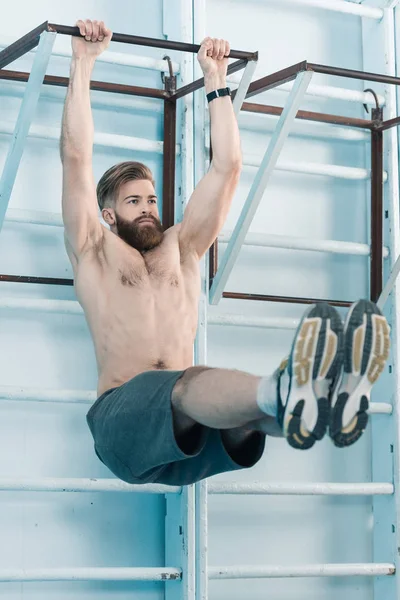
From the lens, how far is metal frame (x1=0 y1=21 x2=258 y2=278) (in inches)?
122

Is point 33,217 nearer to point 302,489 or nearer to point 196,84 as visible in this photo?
point 196,84

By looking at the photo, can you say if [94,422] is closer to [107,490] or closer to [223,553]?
[107,490]

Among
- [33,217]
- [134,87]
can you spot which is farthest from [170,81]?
[33,217]

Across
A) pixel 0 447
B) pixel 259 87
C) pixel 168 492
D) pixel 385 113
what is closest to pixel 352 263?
pixel 385 113

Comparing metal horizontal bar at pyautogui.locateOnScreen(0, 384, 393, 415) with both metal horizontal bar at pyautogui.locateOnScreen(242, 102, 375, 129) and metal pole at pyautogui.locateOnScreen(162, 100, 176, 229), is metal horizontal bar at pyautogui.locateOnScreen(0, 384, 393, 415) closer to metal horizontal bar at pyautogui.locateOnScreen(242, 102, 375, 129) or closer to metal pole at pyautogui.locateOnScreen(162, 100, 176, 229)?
metal pole at pyautogui.locateOnScreen(162, 100, 176, 229)

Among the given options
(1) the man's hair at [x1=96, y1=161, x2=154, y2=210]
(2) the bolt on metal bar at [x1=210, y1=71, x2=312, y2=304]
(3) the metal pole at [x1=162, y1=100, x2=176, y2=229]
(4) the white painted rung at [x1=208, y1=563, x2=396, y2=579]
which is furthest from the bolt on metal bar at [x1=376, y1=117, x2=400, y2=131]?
(4) the white painted rung at [x1=208, y1=563, x2=396, y2=579]

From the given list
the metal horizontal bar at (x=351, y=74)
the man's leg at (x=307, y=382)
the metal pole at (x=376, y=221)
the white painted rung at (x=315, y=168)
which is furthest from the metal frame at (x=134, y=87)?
the man's leg at (x=307, y=382)

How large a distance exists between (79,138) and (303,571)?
177 centimetres

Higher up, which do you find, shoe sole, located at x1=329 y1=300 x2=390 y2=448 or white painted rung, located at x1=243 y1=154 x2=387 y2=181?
white painted rung, located at x1=243 y1=154 x2=387 y2=181

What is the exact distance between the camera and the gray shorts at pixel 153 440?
2.57 metres

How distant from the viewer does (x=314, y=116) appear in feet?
13.0

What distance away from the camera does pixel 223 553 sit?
382cm

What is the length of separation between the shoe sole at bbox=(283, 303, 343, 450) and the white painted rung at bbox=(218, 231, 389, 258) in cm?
161

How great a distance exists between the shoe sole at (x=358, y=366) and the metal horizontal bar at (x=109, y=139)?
175 centimetres
